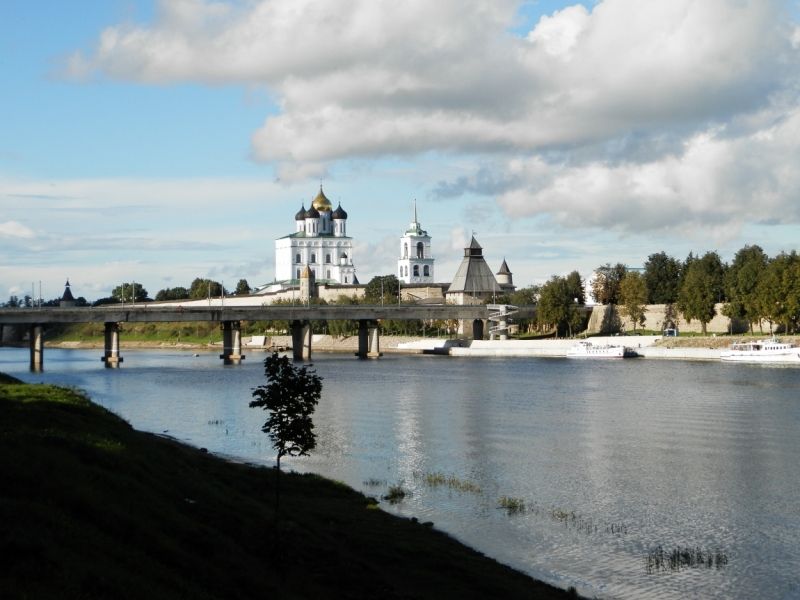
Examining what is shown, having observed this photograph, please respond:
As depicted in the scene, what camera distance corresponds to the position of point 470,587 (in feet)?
63.8

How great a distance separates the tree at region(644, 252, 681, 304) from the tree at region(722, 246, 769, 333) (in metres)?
13.7

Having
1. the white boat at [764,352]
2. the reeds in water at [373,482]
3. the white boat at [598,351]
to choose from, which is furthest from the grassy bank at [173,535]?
the white boat at [598,351]

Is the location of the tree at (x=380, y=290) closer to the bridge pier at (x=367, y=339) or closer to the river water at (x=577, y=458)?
the bridge pier at (x=367, y=339)

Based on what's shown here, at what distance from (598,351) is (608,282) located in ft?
113

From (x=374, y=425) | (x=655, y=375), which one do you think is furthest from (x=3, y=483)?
(x=655, y=375)

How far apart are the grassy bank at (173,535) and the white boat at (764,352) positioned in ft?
247

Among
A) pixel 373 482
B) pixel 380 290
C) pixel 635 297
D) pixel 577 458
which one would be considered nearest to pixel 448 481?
pixel 373 482

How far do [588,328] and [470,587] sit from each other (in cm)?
12435

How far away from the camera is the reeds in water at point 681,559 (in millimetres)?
23125

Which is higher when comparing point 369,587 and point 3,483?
point 3,483

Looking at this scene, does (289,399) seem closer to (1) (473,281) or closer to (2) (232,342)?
(2) (232,342)

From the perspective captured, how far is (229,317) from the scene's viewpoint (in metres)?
114

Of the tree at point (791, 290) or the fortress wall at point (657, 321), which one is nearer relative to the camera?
Answer: the tree at point (791, 290)

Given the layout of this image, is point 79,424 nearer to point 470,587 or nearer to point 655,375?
point 470,587
